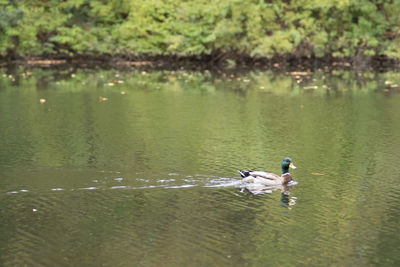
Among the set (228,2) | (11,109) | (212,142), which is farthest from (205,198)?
(228,2)

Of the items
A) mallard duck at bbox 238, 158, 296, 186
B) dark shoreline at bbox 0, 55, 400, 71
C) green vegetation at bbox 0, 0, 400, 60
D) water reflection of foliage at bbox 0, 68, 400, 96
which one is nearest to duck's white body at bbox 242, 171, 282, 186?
mallard duck at bbox 238, 158, 296, 186

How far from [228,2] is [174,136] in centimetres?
1890

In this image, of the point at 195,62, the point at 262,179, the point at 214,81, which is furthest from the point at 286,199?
the point at 195,62

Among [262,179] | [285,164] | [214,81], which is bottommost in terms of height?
[214,81]

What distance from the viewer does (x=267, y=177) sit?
9.90 m

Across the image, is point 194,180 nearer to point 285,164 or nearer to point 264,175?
point 264,175

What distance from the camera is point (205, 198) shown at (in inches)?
364

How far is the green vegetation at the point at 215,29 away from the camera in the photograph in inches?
1264

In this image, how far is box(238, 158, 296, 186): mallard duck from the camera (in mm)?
9797

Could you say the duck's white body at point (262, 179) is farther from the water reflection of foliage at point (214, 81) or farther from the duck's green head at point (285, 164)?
the water reflection of foliage at point (214, 81)

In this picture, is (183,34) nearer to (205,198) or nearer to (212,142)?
(212,142)

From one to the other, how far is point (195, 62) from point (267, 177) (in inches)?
949

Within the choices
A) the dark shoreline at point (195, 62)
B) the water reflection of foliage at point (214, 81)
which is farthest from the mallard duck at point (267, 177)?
the dark shoreline at point (195, 62)

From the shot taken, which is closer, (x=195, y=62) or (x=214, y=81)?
(x=214, y=81)
